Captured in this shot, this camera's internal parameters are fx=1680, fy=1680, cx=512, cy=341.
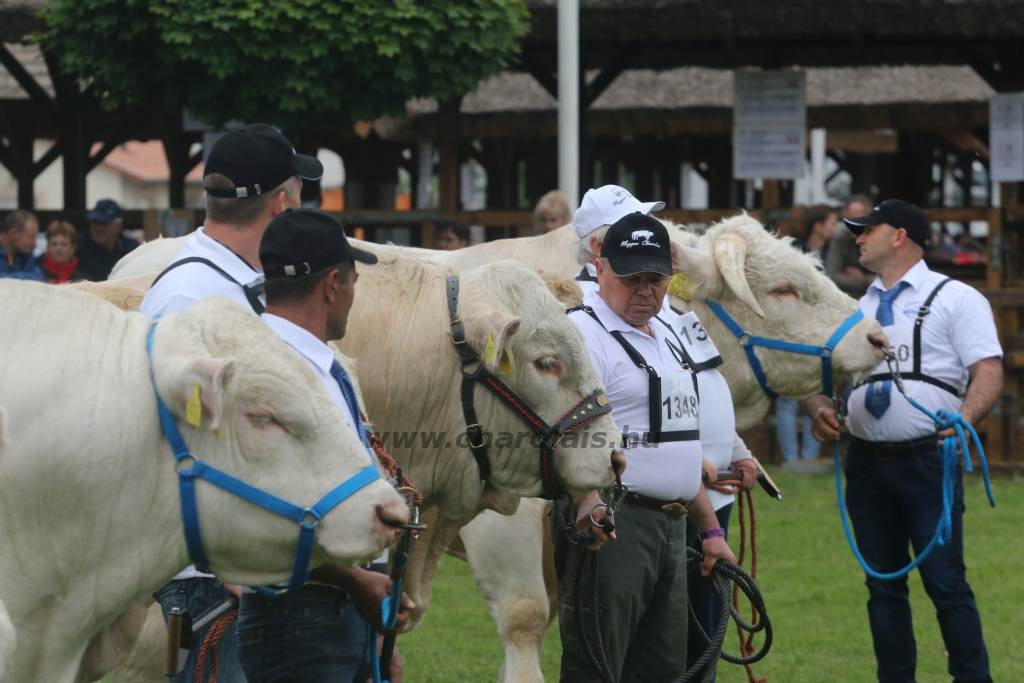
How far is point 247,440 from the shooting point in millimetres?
3656

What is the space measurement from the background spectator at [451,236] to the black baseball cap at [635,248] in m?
6.53

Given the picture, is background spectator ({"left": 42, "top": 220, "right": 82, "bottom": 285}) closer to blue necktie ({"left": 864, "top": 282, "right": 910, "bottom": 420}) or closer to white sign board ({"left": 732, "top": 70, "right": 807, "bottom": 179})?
white sign board ({"left": 732, "top": 70, "right": 807, "bottom": 179})

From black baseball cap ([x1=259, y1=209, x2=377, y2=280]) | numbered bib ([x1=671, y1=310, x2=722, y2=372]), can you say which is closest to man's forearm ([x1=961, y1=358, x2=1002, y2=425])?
numbered bib ([x1=671, y1=310, x2=722, y2=372])

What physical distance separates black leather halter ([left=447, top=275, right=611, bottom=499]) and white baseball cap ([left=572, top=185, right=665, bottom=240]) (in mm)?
1083

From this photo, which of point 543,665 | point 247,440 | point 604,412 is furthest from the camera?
point 543,665

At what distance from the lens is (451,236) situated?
1223 cm

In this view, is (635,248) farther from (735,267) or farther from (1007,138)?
(1007,138)

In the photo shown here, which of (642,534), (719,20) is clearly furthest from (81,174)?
(642,534)

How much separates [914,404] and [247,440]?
396 cm

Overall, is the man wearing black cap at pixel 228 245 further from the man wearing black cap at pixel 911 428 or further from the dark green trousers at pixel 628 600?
the man wearing black cap at pixel 911 428

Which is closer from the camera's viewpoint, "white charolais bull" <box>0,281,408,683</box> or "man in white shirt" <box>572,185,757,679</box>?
"white charolais bull" <box>0,281,408,683</box>

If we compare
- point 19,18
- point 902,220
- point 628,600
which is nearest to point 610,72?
point 19,18

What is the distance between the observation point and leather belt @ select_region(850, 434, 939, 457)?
6.97 metres

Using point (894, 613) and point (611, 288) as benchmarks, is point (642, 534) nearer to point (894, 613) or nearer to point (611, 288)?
point (611, 288)
